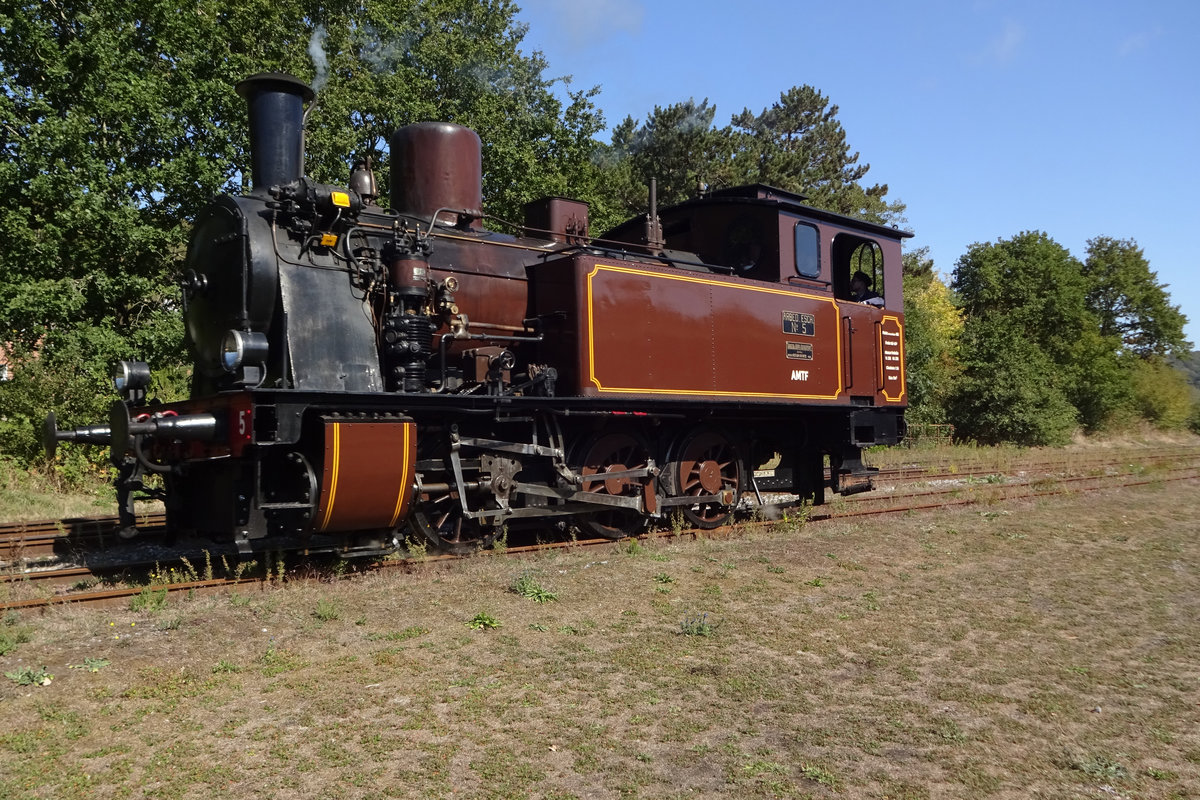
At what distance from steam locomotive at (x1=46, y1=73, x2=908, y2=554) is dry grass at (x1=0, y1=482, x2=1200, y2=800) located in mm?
1048

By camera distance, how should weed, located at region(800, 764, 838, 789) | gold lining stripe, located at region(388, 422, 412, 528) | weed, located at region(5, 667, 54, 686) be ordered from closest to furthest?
weed, located at region(800, 764, 838, 789) < weed, located at region(5, 667, 54, 686) < gold lining stripe, located at region(388, 422, 412, 528)

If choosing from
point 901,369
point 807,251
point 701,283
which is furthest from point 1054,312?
point 701,283

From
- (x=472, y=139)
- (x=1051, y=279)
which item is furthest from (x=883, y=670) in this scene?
A: (x=1051, y=279)

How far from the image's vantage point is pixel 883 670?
4637mm

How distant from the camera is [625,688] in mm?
4352

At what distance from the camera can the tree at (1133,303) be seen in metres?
41.3

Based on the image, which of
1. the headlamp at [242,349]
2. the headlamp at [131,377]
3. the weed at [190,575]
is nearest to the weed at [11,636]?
the weed at [190,575]

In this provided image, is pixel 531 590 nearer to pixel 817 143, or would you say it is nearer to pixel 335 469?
pixel 335 469

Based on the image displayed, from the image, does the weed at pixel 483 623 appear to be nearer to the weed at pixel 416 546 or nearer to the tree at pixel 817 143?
the weed at pixel 416 546

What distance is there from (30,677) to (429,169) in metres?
5.56

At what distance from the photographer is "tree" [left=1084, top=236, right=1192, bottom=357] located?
1626 inches

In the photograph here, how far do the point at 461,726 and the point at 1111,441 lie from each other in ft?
127

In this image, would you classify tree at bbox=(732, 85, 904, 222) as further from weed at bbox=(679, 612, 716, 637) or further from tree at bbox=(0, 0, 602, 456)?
weed at bbox=(679, 612, 716, 637)

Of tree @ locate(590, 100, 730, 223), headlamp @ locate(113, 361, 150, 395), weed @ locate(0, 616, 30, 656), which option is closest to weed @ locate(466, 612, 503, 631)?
weed @ locate(0, 616, 30, 656)
